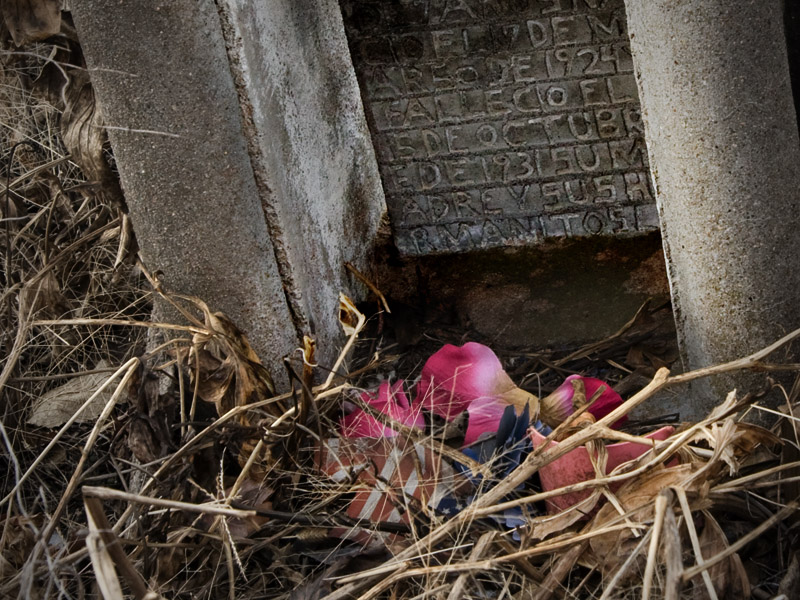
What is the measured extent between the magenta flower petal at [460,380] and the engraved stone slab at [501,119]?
51 cm

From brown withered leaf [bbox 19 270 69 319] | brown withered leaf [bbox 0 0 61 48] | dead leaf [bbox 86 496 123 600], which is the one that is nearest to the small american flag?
dead leaf [bbox 86 496 123 600]

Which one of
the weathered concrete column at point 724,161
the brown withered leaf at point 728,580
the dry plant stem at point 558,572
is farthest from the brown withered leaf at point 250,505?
the weathered concrete column at point 724,161

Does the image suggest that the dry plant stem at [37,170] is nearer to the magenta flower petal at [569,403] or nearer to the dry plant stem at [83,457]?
the dry plant stem at [83,457]

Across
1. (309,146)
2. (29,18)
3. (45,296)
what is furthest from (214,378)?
(29,18)

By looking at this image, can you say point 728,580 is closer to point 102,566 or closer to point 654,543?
point 654,543

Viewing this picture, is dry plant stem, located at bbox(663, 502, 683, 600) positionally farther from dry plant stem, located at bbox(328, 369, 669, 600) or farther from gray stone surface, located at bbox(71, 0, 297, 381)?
gray stone surface, located at bbox(71, 0, 297, 381)

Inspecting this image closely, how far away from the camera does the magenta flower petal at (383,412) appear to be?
5.14ft

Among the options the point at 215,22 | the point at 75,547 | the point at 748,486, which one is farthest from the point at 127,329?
the point at 748,486

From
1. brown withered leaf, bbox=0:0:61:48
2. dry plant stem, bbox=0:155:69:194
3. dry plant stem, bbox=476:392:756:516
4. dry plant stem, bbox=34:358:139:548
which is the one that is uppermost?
brown withered leaf, bbox=0:0:61:48

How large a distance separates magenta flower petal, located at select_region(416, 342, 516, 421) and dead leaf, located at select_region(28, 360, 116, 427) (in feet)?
2.36

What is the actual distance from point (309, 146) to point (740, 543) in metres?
1.16

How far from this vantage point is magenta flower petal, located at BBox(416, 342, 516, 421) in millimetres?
1662

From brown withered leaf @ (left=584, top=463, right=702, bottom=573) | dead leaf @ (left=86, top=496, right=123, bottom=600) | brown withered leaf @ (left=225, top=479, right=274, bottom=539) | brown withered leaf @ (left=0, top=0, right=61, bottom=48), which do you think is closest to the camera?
dead leaf @ (left=86, top=496, right=123, bottom=600)

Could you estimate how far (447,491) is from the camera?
1433mm
